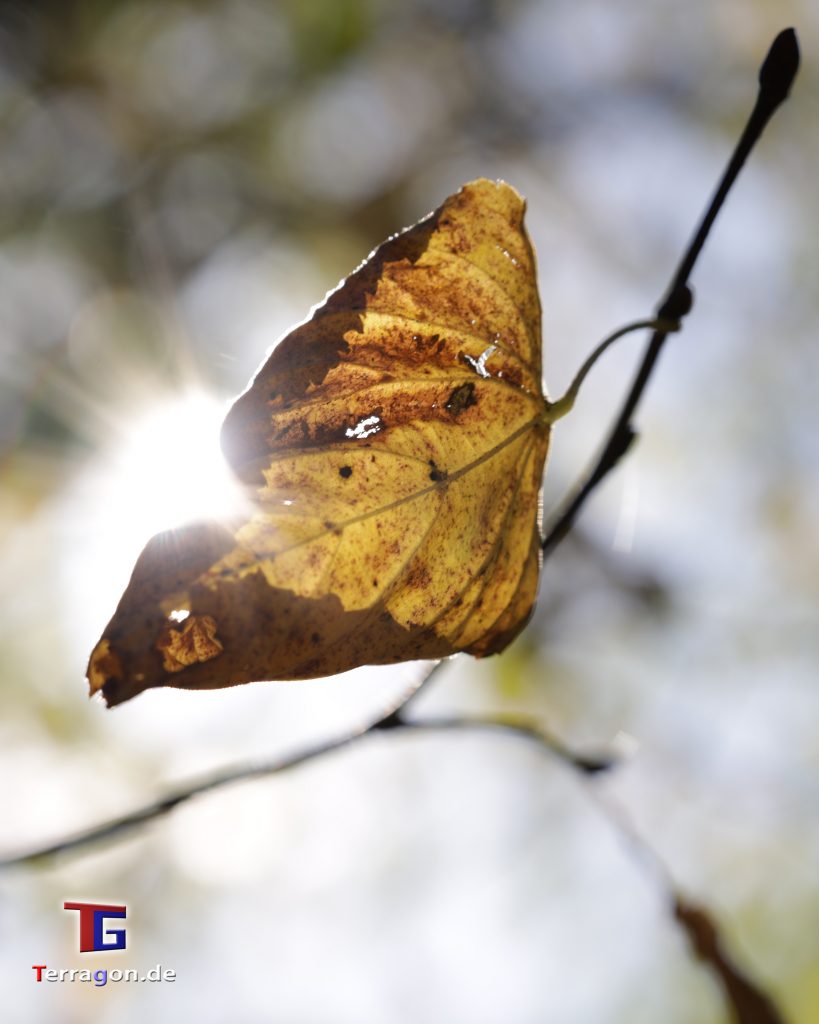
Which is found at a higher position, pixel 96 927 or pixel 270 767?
pixel 270 767

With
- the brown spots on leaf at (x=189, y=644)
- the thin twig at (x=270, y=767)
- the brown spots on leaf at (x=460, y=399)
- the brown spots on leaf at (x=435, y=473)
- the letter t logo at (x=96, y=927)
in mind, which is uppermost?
the brown spots on leaf at (x=460, y=399)

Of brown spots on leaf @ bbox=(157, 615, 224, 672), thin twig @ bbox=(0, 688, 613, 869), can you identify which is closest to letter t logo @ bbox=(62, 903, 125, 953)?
thin twig @ bbox=(0, 688, 613, 869)

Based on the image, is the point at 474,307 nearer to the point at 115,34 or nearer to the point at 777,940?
the point at 115,34

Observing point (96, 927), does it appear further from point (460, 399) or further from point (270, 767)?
point (460, 399)

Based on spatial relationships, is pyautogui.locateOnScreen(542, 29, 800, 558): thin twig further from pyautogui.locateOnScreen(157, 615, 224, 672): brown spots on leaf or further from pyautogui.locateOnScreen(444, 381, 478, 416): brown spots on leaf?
pyautogui.locateOnScreen(157, 615, 224, 672): brown spots on leaf

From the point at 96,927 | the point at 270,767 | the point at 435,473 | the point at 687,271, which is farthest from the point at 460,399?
the point at 96,927

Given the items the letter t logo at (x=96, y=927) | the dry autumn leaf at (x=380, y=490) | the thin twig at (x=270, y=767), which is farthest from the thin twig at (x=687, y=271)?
the letter t logo at (x=96, y=927)

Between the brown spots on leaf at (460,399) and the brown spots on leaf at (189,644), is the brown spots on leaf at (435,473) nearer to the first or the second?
the brown spots on leaf at (460,399)

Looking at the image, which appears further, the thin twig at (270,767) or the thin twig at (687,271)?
the thin twig at (270,767)
